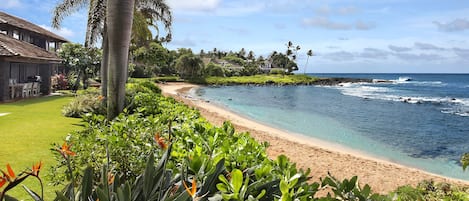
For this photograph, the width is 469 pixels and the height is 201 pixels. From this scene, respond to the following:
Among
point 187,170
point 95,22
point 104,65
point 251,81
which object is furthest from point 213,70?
point 187,170

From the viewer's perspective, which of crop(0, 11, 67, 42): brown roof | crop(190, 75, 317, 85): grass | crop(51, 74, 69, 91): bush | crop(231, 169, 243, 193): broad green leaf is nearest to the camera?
crop(231, 169, 243, 193): broad green leaf

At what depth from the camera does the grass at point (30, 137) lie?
5.97 metres

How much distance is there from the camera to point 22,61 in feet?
63.7

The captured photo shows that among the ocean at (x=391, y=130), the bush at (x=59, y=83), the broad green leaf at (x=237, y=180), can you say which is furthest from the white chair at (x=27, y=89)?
the broad green leaf at (x=237, y=180)

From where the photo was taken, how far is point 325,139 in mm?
19922

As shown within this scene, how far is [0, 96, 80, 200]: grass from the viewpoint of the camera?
19.6ft

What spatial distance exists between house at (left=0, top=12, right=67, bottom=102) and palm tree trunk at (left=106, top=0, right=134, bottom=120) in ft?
39.9

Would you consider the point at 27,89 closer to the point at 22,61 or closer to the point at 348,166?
the point at 22,61

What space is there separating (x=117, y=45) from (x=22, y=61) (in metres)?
14.9

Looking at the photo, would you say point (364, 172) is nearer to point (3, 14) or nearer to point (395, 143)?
point (395, 143)

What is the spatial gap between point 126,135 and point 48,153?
398 centimetres

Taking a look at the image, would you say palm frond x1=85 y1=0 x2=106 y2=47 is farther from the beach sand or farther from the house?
the beach sand

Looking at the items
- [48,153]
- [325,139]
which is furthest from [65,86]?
[48,153]

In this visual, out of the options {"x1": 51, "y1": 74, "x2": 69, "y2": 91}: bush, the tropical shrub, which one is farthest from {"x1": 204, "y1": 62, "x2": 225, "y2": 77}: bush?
the tropical shrub
